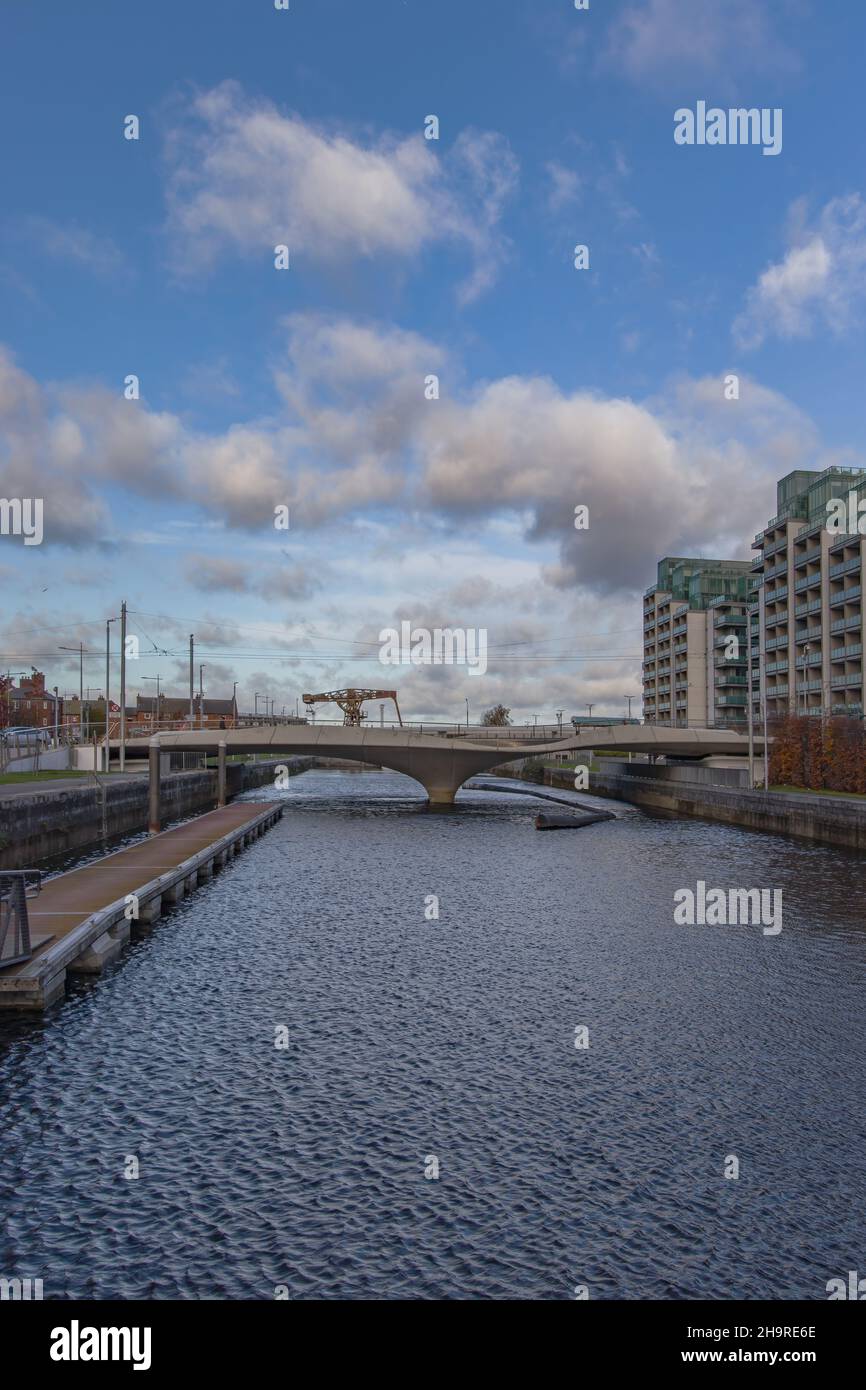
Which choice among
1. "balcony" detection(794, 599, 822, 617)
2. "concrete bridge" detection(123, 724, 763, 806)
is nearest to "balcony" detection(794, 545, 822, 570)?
"balcony" detection(794, 599, 822, 617)

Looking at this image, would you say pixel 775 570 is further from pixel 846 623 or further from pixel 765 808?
pixel 765 808

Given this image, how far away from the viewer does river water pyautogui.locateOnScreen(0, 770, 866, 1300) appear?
11.3 meters

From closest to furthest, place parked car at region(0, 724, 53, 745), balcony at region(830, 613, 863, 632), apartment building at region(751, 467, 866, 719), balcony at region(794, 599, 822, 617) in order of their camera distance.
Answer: parked car at region(0, 724, 53, 745)
balcony at region(830, 613, 863, 632)
apartment building at region(751, 467, 866, 719)
balcony at region(794, 599, 822, 617)

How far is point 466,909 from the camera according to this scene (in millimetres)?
35031

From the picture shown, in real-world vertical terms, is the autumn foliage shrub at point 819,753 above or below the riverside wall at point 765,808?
above

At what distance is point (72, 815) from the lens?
50.9m

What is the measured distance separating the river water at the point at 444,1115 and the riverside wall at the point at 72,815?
14.5 metres

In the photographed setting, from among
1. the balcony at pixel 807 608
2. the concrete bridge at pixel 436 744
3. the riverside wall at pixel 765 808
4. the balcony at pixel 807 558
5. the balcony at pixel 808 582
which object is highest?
the balcony at pixel 807 558

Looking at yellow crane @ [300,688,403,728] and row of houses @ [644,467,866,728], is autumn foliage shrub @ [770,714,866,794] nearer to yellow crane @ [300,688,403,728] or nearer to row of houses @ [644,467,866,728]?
row of houses @ [644,467,866,728]

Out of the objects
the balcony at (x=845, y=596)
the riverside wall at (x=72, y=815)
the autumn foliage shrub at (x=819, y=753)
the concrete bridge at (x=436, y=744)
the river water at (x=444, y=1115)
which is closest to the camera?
the river water at (x=444, y=1115)

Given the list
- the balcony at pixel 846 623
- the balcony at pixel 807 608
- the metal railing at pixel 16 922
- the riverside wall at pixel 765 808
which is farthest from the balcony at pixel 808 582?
the metal railing at pixel 16 922

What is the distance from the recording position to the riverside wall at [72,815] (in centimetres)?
4162

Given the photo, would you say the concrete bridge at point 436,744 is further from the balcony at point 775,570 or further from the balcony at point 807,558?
the balcony at point 775,570

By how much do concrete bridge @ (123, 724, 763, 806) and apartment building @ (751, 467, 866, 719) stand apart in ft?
32.3
